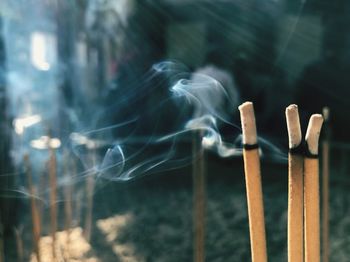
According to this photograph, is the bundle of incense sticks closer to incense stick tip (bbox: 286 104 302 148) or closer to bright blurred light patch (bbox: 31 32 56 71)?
incense stick tip (bbox: 286 104 302 148)

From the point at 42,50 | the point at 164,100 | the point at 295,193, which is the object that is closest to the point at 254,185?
the point at 295,193

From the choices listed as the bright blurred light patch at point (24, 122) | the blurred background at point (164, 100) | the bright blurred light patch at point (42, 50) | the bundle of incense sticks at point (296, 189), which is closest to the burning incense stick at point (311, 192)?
the bundle of incense sticks at point (296, 189)

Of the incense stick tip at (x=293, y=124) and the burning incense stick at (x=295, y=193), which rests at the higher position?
the incense stick tip at (x=293, y=124)

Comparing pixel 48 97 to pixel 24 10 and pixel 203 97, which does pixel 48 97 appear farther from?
pixel 203 97

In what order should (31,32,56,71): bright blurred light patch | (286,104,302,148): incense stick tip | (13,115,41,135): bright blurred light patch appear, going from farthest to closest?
(31,32,56,71): bright blurred light patch < (13,115,41,135): bright blurred light patch < (286,104,302,148): incense stick tip

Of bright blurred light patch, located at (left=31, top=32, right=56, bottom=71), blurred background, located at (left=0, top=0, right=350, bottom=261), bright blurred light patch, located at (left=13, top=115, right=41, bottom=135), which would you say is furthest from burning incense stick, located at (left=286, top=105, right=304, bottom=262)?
bright blurred light patch, located at (left=31, top=32, right=56, bottom=71)

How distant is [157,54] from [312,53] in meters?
1.21

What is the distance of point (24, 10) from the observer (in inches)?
106

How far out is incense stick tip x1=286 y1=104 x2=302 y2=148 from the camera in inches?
21.8

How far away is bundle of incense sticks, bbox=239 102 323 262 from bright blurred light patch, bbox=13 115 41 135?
5.56 ft

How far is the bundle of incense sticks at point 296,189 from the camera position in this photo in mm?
581

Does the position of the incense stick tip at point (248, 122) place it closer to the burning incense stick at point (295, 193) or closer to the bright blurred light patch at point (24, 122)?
the burning incense stick at point (295, 193)

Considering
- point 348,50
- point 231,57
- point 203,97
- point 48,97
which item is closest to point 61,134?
point 48,97

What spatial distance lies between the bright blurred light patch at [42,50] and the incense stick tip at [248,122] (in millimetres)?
2429
